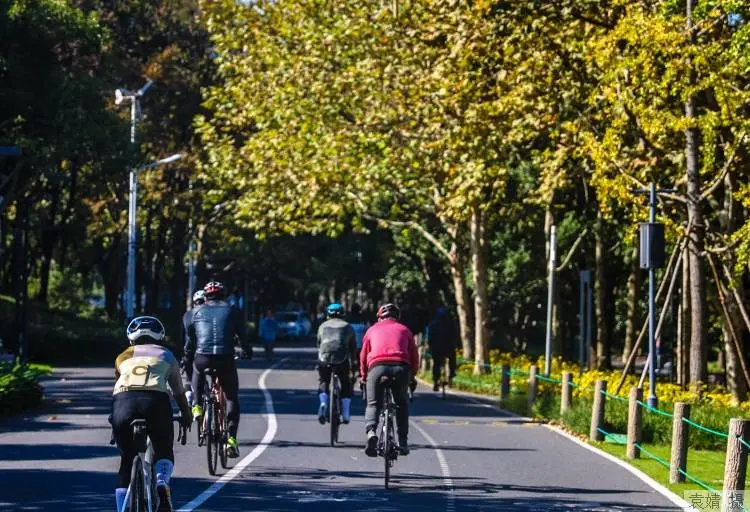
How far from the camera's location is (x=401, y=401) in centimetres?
1628

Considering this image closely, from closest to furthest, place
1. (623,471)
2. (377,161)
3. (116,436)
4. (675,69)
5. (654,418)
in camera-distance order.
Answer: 1. (116,436)
2. (623,471)
3. (654,418)
4. (675,69)
5. (377,161)

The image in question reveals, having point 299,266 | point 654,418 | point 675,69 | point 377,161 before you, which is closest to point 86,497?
point 654,418

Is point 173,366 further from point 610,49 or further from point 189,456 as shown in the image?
point 610,49

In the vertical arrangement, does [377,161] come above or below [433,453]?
above

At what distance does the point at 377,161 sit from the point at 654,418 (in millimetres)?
16615

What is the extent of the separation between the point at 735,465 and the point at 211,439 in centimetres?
544

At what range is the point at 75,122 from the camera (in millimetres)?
38906

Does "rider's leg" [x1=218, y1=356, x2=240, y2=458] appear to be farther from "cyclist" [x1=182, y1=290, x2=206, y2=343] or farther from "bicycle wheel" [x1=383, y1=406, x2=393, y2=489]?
"bicycle wheel" [x1=383, y1=406, x2=393, y2=489]

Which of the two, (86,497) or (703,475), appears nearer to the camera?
(86,497)

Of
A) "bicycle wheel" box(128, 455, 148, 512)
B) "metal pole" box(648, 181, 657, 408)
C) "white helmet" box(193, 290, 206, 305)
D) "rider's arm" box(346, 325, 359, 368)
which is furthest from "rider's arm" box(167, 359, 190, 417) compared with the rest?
"metal pole" box(648, 181, 657, 408)

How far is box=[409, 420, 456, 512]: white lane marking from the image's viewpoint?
1413 centimetres

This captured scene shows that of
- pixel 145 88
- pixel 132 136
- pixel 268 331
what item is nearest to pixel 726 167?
pixel 132 136

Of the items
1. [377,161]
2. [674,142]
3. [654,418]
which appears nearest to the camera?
[654,418]

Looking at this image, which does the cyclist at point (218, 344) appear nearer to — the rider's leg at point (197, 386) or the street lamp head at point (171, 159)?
the rider's leg at point (197, 386)
